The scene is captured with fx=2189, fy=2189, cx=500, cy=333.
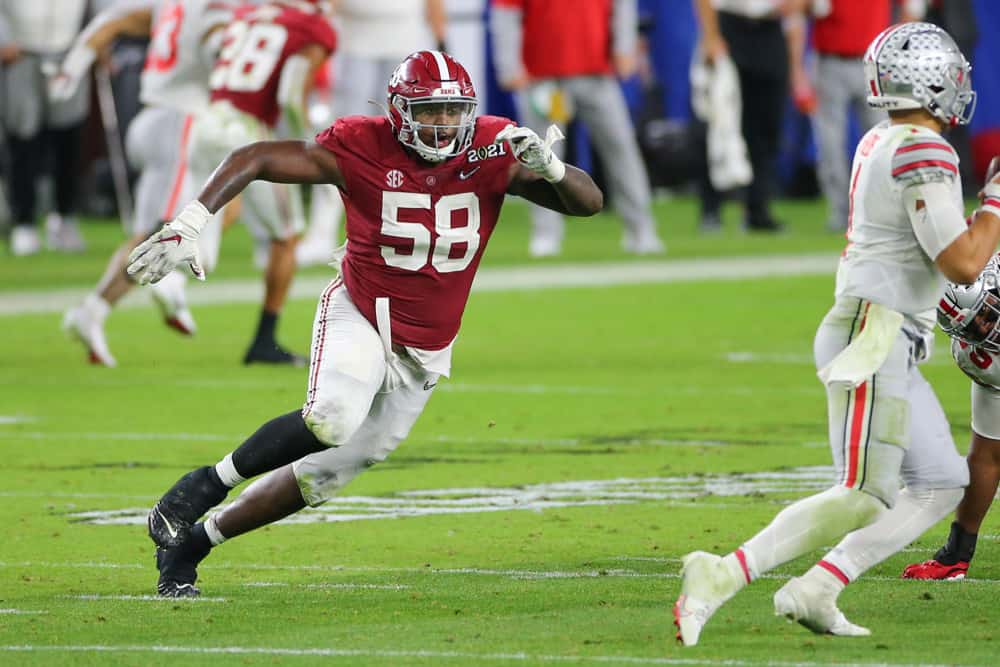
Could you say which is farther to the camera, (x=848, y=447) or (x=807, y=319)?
(x=807, y=319)

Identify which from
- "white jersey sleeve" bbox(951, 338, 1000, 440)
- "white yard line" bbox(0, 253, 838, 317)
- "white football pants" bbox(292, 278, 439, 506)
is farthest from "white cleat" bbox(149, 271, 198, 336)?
"white jersey sleeve" bbox(951, 338, 1000, 440)

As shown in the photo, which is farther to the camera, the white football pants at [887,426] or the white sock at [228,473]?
the white sock at [228,473]

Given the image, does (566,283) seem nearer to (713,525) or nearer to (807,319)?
(807,319)

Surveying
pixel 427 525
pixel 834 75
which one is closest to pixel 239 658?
pixel 427 525

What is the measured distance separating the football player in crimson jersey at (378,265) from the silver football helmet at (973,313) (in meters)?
1.10

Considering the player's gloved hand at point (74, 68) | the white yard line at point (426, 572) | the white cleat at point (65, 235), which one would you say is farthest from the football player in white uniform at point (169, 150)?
the white cleat at point (65, 235)

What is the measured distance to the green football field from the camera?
5707 mm

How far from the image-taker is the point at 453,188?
6660mm

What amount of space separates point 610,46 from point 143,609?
13.0 m

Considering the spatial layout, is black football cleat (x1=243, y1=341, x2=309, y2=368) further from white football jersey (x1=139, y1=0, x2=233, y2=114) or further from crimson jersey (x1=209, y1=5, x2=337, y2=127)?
white football jersey (x1=139, y1=0, x2=233, y2=114)

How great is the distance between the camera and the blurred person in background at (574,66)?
1822 cm

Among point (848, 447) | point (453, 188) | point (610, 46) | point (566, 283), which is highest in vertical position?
point (453, 188)

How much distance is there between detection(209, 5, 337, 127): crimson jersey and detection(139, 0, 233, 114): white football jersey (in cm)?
28

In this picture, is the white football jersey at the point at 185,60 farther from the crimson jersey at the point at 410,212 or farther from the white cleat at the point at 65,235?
the white cleat at the point at 65,235
